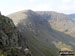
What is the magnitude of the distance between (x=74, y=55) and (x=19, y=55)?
77.4 ft

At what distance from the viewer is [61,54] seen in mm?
81688

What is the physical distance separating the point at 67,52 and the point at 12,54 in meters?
23.4

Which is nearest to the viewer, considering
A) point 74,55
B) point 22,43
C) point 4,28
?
point 74,55

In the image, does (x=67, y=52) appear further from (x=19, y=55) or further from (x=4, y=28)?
(x=4, y=28)

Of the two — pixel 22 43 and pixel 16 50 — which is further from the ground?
pixel 16 50

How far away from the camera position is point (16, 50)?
94250 millimetres

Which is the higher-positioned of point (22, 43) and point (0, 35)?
point (0, 35)

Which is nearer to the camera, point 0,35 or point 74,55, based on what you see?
point 74,55

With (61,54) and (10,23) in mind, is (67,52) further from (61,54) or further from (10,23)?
(10,23)

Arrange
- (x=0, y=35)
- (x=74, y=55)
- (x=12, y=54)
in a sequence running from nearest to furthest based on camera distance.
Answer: (x=74, y=55)
(x=12, y=54)
(x=0, y=35)

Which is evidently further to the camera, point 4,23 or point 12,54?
point 4,23

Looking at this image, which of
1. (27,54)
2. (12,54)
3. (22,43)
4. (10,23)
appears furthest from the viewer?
(22,43)

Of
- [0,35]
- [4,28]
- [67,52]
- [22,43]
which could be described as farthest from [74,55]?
[22,43]

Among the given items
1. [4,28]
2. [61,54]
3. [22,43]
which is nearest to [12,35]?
[4,28]
